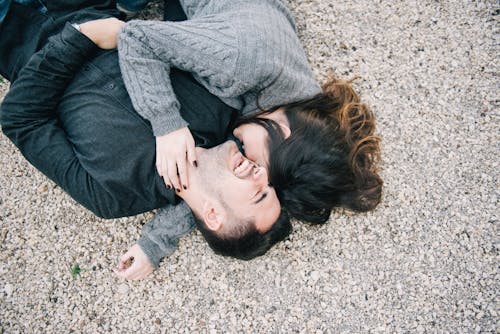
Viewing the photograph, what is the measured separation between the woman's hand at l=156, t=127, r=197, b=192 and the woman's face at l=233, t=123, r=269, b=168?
35 cm

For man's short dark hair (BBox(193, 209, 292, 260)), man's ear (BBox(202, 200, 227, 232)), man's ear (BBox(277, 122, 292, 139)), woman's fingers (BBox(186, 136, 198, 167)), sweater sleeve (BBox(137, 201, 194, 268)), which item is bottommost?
sweater sleeve (BBox(137, 201, 194, 268))

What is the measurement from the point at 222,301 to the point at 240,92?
148cm

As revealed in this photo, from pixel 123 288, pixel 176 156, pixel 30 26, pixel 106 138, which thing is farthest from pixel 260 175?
pixel 30 26

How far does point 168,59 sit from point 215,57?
12.7 inches

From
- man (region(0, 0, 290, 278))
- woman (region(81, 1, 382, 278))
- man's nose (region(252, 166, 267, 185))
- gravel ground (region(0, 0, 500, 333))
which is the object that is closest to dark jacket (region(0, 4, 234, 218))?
man (region(0, 0, 290, 278))

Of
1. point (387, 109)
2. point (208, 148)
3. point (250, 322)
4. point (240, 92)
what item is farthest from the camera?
point (387, 109)

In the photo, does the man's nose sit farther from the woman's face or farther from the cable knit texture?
the cable knit texture

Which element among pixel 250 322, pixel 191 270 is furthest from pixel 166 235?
pixel 250 322

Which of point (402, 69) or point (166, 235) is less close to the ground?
point (402, 69)

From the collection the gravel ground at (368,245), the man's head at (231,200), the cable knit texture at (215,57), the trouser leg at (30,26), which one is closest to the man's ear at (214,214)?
the man's head at (231,200)

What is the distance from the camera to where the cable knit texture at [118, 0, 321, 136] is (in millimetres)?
2094

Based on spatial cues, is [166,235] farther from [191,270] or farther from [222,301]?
[222,301]

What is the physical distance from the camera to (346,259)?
105 inches

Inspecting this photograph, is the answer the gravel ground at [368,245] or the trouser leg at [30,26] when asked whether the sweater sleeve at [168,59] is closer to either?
the trouser leg at [30,26]
